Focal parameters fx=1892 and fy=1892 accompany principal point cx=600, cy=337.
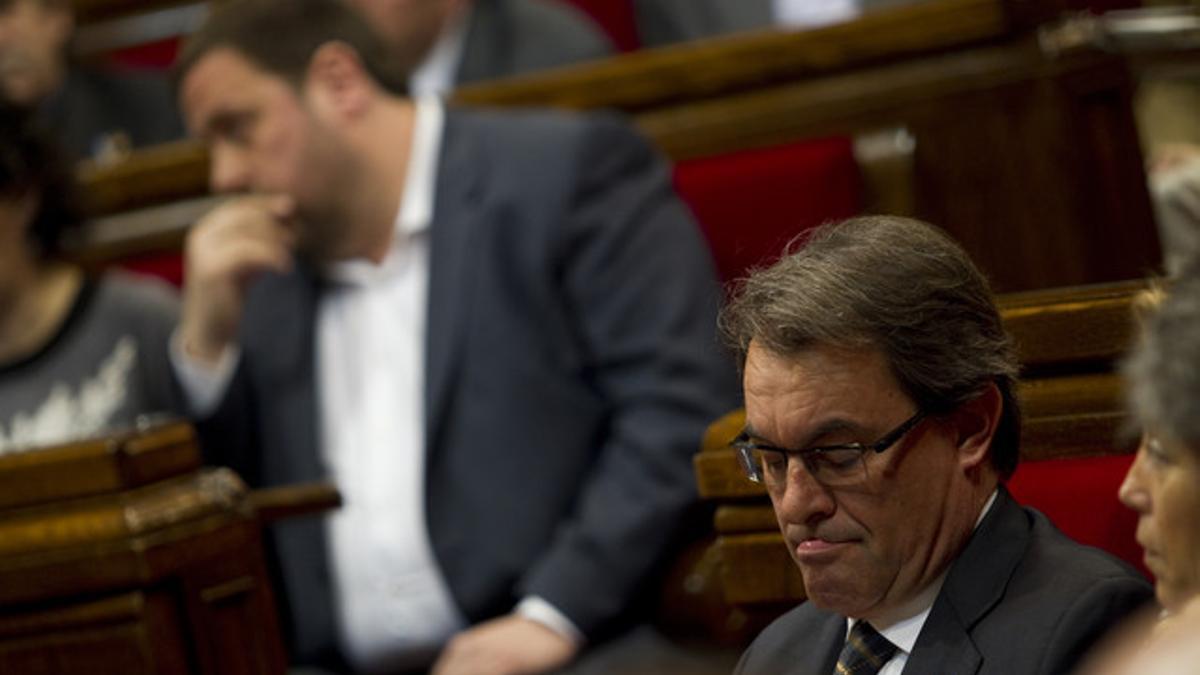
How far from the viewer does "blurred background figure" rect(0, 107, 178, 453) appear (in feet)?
4.77

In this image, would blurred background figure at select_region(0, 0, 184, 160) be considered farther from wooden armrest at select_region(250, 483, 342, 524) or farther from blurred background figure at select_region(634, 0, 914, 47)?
wooden armrest at select_region(250, 483, 342, 524)

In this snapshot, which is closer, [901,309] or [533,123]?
[901,309]

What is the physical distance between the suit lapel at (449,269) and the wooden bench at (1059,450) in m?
0.50

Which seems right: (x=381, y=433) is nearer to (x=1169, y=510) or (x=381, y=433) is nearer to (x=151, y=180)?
(x=151, y=180)

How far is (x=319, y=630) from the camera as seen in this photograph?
136cm

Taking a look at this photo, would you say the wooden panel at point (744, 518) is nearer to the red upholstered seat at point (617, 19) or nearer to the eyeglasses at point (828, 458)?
the eyeglasses at point (828, 458)

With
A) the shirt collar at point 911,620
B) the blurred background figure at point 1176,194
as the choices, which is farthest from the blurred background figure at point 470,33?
the shirt collar at point 911,620

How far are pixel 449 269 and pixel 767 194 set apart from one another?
256mm

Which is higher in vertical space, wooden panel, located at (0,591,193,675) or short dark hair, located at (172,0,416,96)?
short dark hair, located at (172,0,416,96)

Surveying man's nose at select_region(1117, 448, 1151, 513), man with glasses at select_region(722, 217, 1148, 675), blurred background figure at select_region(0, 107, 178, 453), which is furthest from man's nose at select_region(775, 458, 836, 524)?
blurred background figure at select_region(0, 107, 178, 453)

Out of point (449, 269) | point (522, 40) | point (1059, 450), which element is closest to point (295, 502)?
point (449, 269)

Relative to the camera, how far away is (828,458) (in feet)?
2.24

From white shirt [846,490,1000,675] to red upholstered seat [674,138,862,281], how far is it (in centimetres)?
74

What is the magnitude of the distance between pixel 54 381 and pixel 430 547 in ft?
1.14
